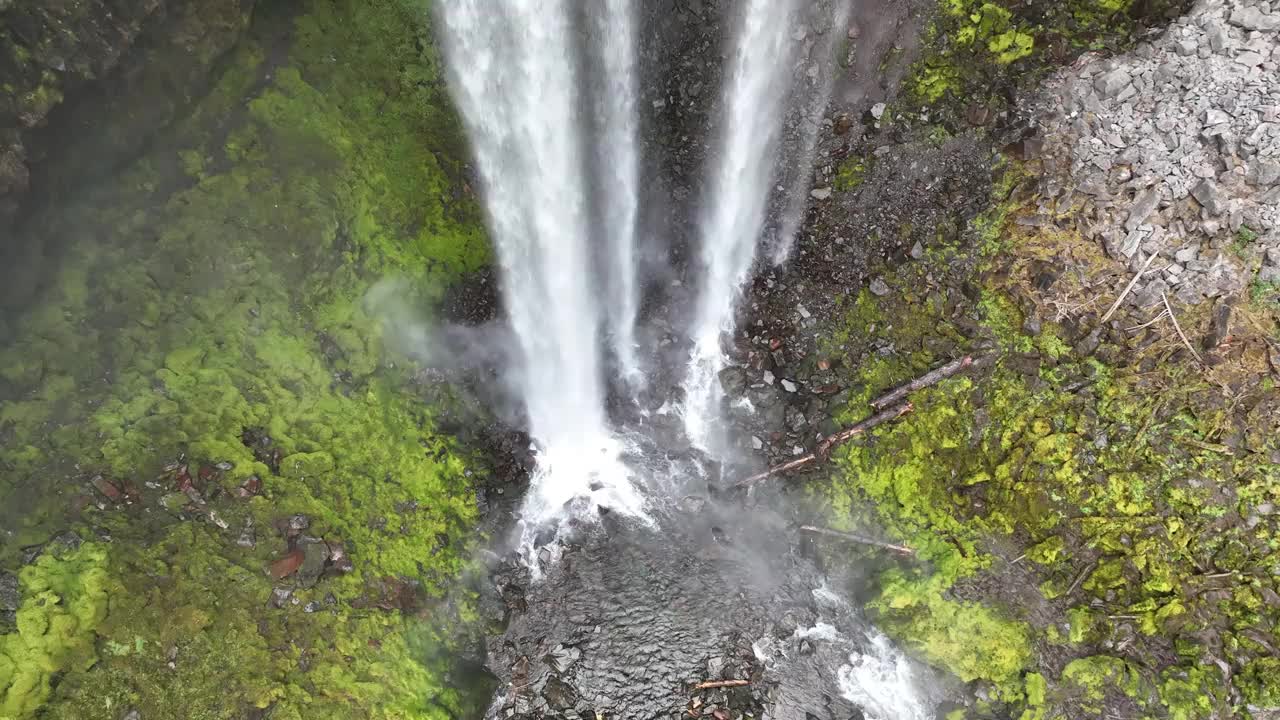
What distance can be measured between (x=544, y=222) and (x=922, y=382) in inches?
202

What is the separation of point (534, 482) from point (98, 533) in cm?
428

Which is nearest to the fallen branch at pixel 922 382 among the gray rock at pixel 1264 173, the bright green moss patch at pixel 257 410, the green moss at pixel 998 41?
the gray rock at pixel 1264 173

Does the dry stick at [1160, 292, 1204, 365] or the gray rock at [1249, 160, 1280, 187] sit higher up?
the gray rock at [1249, 160, 1280, 187]

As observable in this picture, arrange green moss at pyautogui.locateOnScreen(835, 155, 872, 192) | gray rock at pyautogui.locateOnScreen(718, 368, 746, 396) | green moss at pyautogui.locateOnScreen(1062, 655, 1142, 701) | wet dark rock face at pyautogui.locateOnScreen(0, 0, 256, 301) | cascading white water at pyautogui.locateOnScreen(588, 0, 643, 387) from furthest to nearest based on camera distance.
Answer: gray rock at pyautogui.locateOnScreen(718, 368, 746, 396) < green moss at pyautogui.locateOnScreen(835, 155, 872, 192) < cascading white water at pyautogui.locateOnScreen(588, 0, 643, 387) < green moss at pyautogui.locateOnScreen(1062, 655, 1142, 701) < wet dark rock face at pyautogui.locateOnScreen(0, 0, 256, 301)

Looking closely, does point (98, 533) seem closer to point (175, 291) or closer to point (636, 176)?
point (175, 291)

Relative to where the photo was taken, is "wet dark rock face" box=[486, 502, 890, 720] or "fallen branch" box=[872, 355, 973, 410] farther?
"fallen branch" box=[872, 355, 973, 410]

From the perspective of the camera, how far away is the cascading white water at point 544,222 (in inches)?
267

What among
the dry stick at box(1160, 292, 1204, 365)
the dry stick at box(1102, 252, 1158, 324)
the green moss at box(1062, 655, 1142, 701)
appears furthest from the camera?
the dry stick at box(1102, 252, 1158, 324)

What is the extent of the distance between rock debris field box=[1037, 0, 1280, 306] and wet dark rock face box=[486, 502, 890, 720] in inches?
195

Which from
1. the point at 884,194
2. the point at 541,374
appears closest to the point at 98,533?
the point at 541,374

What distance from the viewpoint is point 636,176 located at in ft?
28.2

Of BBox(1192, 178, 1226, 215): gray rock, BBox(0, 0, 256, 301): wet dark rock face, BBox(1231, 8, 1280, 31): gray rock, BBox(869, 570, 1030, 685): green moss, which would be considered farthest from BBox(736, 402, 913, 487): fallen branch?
BBox(0, 0, 256, 301): wet dark rock face

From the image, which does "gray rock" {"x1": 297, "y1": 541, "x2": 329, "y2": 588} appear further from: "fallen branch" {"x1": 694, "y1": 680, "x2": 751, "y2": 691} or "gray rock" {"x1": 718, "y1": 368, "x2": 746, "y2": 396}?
"gray rock" {"x1": 718, "y1": 368, "x2": 746, "y2": 396}

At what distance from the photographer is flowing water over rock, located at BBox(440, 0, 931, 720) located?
6656 millimetres
